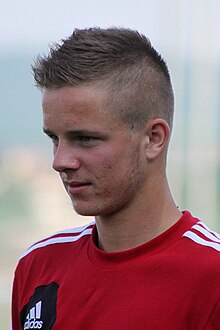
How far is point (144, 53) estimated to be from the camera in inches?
73.6

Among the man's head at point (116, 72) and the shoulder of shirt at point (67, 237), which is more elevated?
the man's head at point (116, 72)

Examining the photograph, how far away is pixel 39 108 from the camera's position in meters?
3.58

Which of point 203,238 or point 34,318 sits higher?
point 203,238

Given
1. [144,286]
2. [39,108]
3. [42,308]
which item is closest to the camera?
[144,286]

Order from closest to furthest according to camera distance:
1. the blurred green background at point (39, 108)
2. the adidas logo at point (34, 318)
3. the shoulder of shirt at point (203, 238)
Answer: the shoulder of shirt at point (203, 238) → the adidas logo at point (34, 318) → the blurred green background at point (39, 108)

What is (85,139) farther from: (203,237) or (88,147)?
(203,237)

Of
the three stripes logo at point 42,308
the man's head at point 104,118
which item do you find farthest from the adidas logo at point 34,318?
the man's head at point 104,118

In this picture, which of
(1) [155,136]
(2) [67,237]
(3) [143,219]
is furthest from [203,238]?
(2) [67,237]

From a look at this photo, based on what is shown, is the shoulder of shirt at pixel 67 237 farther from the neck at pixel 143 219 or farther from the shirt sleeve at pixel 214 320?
the shirt sleeve at pixel 214 320

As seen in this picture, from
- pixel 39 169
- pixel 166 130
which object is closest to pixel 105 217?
pixel 166 130

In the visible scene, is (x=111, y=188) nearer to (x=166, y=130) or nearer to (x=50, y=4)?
(x=166, y=130)

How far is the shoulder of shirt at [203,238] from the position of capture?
1.80 meters

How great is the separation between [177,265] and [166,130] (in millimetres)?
279

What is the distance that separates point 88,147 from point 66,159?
0.05 metres
